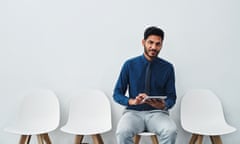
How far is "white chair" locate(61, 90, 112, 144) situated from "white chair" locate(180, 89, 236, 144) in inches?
26.5

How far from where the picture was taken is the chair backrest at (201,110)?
8.79ft

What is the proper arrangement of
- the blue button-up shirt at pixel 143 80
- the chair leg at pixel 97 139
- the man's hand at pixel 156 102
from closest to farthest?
the man's hand at pixel 156 102, the blue button-up shirt at pixel 143 80, the chair leg at pixel 97 139

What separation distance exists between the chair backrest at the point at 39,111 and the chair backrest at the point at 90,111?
0.15 m

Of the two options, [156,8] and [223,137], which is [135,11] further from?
[223,137]

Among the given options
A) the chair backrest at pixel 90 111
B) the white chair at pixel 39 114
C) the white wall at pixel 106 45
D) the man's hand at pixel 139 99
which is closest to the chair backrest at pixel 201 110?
the white wall at pixel 106 45

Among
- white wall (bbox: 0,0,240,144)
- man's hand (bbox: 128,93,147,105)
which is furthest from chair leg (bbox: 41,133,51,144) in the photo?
man's hand (bbox: 128,93,147,105)

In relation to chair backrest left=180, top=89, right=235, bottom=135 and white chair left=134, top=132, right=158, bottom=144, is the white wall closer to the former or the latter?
chair backrest left=180, top=89, right=235, bottom=135

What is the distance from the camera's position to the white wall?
282cm

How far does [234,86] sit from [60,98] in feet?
5.28

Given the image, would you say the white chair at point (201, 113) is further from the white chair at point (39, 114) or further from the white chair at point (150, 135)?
the white chair at point (39, 114)

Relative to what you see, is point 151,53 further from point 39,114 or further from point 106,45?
point 39,114

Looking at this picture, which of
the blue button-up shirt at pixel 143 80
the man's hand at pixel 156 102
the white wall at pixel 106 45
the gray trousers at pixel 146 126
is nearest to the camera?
the gray trousers at pixel 146 126

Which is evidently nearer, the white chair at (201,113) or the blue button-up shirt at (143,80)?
the blue button-up shirt at (143,80)

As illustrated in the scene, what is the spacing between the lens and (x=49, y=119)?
2750 millimetres
